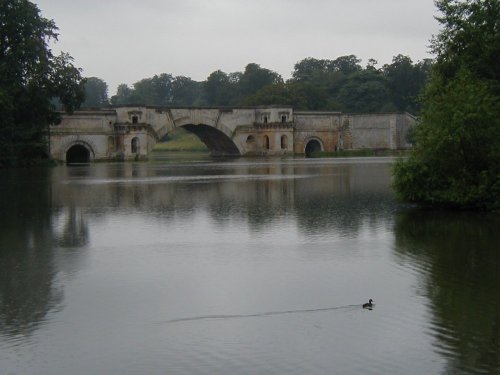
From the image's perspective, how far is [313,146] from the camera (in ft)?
260

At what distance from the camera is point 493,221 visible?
1684 centimetres

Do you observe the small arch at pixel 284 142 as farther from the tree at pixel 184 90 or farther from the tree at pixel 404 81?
the tree at pixel 184 90

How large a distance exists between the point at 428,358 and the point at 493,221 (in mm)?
10071

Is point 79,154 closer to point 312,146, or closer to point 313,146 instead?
point 312,146

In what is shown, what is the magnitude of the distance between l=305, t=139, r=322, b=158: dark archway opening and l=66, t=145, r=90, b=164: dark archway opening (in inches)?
905

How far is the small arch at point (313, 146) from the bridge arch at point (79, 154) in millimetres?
22674

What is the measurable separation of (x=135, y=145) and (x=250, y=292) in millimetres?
56188

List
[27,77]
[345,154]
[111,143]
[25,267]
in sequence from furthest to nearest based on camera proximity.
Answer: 1. [345,154]
2. [111,143]
3. [27,77]
4. [25,267]

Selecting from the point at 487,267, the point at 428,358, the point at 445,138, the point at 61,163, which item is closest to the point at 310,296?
the point at 428,358

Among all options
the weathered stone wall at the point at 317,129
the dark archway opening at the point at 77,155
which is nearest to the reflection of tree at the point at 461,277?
the dark archway opening at the point at 77,155

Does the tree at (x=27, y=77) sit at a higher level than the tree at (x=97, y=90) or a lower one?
lower

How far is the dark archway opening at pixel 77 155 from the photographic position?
66.4 meters

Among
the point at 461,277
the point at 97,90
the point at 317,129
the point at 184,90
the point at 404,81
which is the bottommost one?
the point at 461,277

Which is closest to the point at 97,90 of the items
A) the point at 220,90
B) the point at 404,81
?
the point at 220,90
